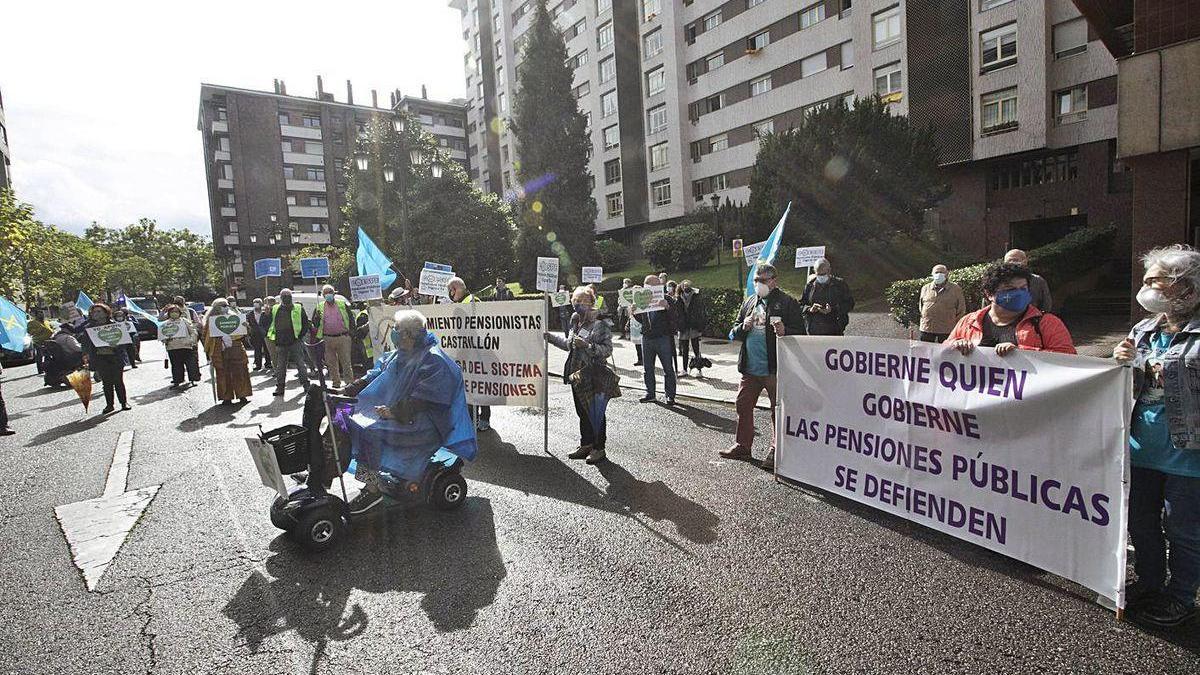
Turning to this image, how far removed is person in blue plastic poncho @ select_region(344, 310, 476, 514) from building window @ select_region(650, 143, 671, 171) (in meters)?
39.0

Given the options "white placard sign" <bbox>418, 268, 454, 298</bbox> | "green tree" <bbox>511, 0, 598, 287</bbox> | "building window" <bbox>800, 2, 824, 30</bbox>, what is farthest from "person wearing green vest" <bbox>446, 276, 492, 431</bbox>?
"building window" <bbox>800, 2, 824, 30</bbox>

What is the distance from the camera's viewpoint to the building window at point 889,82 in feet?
91.0

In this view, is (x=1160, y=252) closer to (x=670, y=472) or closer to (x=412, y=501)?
(x=670, y=472)

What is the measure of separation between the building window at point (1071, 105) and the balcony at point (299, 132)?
2601 inches

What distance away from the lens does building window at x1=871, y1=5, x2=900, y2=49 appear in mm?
27562

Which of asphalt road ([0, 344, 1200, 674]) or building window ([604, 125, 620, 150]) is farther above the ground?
building window ([604, 125, 620, 150])

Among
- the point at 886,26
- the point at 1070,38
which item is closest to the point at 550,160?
the point at 886,26

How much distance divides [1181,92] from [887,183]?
1085cm

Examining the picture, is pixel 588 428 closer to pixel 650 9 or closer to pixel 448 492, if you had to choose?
pixel 448 492

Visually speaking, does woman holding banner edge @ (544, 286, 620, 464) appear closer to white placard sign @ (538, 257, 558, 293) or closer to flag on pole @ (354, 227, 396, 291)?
white placard sign @ (538, 257, 558, 293)

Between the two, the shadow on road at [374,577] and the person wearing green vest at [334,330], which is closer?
the shadow on road at [374,577]

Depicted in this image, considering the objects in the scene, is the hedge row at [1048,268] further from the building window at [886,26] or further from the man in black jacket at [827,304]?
the building window at [886,26]

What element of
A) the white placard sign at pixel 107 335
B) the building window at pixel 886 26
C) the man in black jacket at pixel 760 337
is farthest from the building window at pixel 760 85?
the white placard sign at pixel 107 335

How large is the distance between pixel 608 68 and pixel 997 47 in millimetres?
26187
